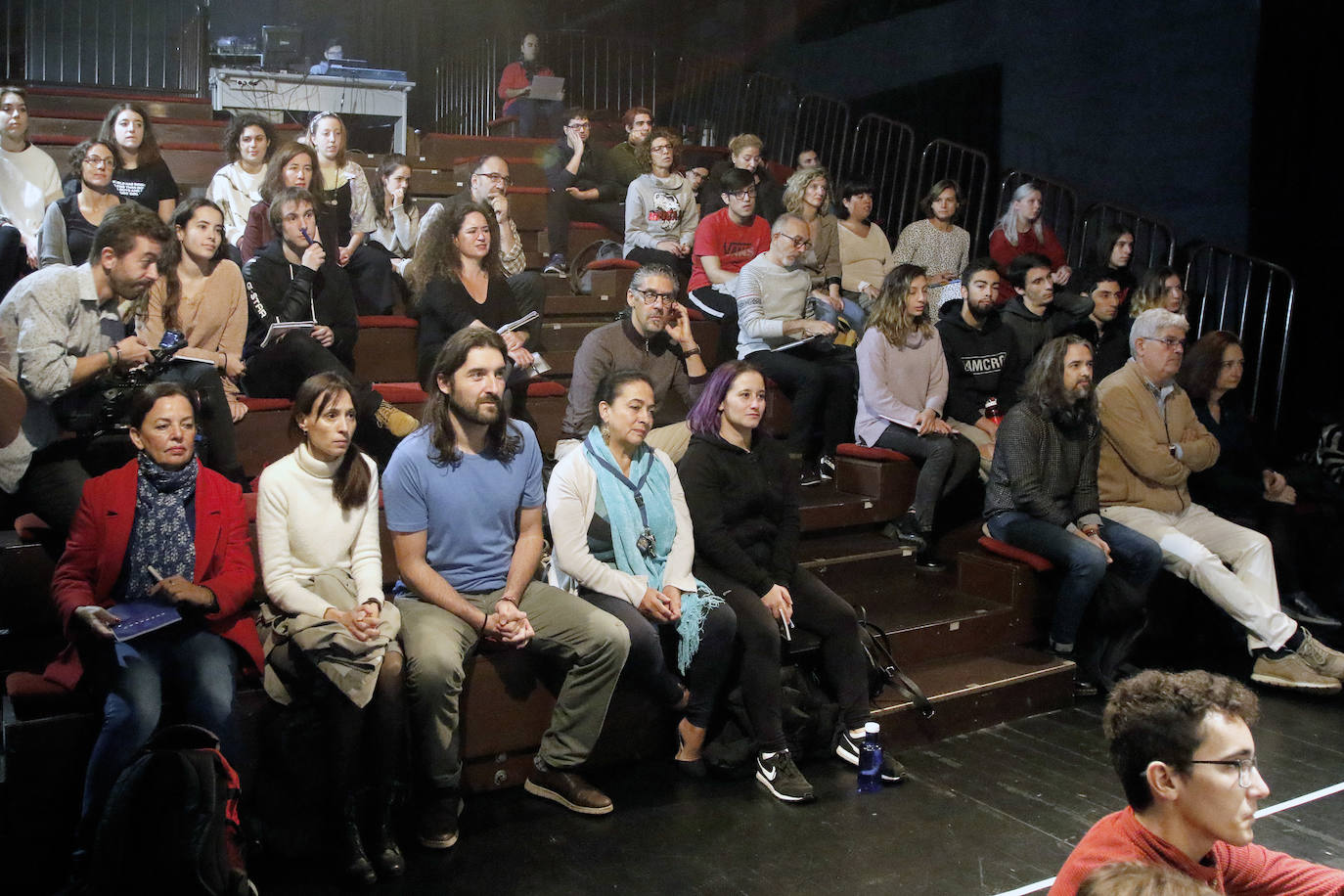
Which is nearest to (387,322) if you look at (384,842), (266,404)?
(266,404)

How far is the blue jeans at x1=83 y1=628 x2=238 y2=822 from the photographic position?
9.64 ft

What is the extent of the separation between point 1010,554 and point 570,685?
213cm

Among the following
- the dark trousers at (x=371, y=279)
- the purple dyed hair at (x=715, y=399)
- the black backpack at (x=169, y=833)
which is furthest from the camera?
the dark trousers at (x=371, y=279)

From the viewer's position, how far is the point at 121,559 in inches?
125

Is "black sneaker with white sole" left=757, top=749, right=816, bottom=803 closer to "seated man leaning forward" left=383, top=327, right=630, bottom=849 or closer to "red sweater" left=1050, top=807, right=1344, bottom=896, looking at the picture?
"seated man leaning forward" left=383, top=327, right=630, bottom=849

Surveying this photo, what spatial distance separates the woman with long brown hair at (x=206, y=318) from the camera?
13.3 feet

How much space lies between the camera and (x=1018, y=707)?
4.45 meters

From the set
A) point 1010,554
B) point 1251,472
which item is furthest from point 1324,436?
point 1010,554

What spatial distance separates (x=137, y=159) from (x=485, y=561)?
319 cm

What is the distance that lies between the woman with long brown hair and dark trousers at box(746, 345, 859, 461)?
2.41 metres

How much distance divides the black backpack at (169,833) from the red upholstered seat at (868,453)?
10.9 feet

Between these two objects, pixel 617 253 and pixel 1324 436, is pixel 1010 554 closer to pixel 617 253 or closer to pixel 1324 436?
pixel 1324 436

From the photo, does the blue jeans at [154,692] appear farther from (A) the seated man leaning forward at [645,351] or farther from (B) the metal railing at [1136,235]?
(B) the metal railing at [1136,235]

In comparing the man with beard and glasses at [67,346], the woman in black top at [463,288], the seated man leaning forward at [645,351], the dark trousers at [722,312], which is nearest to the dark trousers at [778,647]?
the seated man leaning forward at [645,351]
